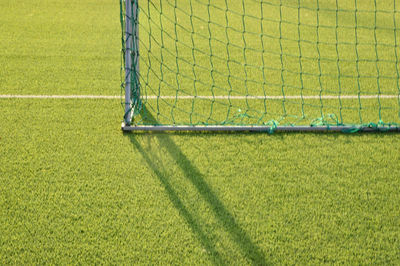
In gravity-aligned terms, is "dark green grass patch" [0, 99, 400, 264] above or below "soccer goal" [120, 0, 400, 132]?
below

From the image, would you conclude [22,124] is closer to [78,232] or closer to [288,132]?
[78,232]

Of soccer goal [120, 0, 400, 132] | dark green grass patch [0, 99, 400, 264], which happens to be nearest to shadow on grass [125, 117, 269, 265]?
dark green grass patch [0, 99, 400, 264]

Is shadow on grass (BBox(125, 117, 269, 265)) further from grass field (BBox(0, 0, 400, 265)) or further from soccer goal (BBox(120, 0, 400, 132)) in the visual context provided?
soccer goal (BBox(120, 0, 400, 132))

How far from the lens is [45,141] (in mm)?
3152

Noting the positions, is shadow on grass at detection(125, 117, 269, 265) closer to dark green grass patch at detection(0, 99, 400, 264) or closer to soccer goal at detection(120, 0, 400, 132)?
dark green grass patch at detection(0, 99, 400, 264)

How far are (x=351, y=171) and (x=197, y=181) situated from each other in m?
1.08

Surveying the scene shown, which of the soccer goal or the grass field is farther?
the soccer goal

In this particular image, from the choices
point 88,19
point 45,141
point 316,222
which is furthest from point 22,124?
point 88,19

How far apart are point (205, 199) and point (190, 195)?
10cm

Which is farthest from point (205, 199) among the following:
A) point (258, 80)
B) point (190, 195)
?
point (258, 80)

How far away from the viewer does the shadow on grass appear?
223 cm

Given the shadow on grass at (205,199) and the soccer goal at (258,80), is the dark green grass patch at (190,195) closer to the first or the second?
the shadow on grass at (205,199)

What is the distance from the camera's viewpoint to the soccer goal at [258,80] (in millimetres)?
3430

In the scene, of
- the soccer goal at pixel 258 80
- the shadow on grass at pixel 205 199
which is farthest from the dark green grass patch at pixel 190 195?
the soccer goal at pixel 258 80
